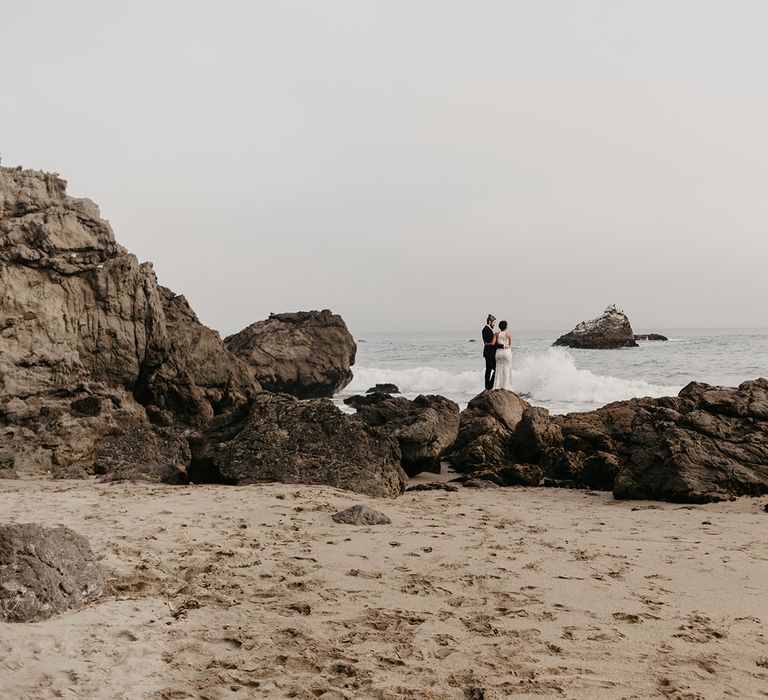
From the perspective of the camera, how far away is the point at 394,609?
4027mm

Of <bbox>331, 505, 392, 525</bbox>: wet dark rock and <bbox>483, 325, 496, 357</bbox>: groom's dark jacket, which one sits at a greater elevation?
<bbox>483, 325, 496, 357</bbox>: groom's dark jacket

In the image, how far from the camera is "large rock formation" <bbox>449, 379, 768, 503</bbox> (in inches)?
312

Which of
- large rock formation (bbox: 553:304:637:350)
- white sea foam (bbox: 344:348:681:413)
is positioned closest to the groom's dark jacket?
white sea foam (bbox: 344:348:681:413)

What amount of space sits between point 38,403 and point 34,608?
7233 millimetres

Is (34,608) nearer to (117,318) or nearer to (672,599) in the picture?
(672,599)

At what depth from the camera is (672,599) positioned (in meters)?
4.19

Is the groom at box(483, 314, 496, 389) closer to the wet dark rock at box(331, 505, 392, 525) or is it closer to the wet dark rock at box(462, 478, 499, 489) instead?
the wet dark rock at box(462, 478, 499, 489)

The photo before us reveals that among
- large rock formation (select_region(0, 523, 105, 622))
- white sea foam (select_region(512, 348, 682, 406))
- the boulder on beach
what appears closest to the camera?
large rock formation (select_region(0, 523, 105, 622))

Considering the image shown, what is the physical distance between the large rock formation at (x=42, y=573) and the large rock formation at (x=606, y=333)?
49.7 meters

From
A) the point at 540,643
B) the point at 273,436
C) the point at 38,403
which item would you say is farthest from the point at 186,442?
the point at 540,643

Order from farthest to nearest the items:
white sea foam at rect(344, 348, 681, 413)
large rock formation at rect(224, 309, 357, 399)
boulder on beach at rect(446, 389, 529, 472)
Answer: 1. large rock formation at rect(224, 309, 357, 399)
2. white sea foam at rect(344, 348, 681, 413)
3. boulder on beach at rect(446, 389, 529, 472)

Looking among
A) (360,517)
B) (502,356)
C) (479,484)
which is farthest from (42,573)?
(502,356)

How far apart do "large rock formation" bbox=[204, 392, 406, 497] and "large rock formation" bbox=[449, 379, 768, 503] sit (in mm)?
2123

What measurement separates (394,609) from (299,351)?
22289 mm
